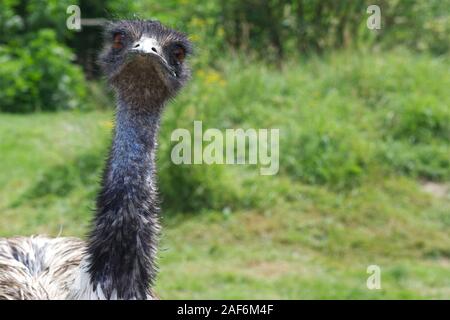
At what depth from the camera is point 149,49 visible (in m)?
3.45

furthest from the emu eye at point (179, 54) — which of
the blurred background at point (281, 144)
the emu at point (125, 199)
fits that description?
the blurred background at point (281, 144)

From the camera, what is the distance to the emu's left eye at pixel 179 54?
3.81m

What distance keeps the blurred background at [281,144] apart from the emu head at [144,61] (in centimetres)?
150

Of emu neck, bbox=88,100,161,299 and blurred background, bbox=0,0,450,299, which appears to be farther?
blurred background, bbox=0,0,450,299

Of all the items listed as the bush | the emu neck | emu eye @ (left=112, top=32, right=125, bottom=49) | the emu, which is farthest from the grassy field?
the emu neck

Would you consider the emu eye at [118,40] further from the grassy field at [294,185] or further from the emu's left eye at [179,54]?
the grassy field at [294,185]

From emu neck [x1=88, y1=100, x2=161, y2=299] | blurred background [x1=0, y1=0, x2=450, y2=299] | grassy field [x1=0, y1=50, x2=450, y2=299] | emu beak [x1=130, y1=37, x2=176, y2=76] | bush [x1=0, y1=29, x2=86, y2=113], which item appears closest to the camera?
emu neck [x1=88, y1=100, x2=161, y2=299]

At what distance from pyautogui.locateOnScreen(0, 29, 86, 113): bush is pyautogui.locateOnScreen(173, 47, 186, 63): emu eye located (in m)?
6.68

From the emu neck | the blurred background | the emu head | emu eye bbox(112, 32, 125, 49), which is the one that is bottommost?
the emu neck

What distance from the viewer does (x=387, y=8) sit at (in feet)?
34.9

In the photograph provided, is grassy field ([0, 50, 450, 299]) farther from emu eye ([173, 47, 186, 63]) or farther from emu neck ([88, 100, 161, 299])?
emu neck ([88, 100, 161, 299])

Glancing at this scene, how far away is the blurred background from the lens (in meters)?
6.73

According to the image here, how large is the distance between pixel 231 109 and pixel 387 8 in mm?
3016

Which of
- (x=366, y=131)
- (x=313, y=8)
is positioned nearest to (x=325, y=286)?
(x=366, y=131)
